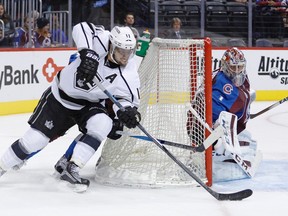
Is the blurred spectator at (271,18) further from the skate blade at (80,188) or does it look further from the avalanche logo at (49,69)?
the skate blade at (80,188)

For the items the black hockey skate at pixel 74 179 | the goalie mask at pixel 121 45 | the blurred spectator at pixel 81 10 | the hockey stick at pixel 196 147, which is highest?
the blurred spectator at pixel 81 10

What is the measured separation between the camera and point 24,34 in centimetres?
786

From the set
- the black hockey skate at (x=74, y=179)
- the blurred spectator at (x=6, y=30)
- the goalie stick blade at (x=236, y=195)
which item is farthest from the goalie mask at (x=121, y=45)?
the blurred spectator at (x=6, y=30)

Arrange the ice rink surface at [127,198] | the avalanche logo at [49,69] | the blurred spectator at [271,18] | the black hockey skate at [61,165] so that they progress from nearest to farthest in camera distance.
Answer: the ice rink surface at [127,198] < the black hockey skate at [61,165] < the avalanche logo at [49,69] < the blurred spectator at [271,18]

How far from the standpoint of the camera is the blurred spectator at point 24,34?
25.5 feet

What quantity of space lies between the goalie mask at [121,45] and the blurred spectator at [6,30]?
396 cm

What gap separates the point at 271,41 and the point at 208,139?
6.25 metres

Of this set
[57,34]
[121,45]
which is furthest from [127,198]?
[57,34]

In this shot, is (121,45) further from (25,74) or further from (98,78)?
(25,74)

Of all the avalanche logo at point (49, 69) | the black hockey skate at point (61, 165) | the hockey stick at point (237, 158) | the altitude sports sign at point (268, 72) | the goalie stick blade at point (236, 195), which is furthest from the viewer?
the altitude sports sign at point (268, 72)

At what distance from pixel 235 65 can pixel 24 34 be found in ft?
13.2

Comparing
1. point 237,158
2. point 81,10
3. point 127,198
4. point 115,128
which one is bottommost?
point 127,198

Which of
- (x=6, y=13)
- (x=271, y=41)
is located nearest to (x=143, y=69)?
(x=6, y=13)

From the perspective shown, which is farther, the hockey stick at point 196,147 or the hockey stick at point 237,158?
the hockey stick at point 237,158
